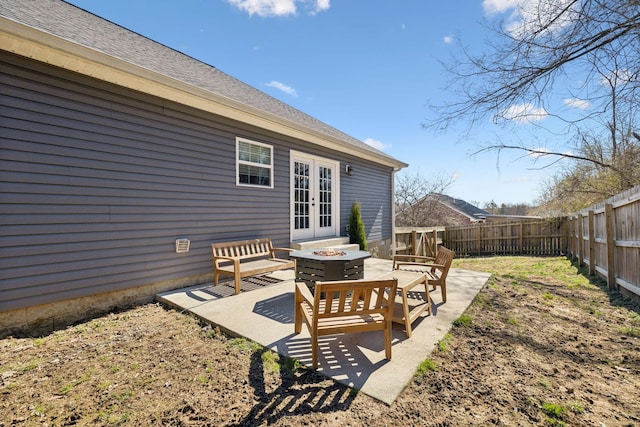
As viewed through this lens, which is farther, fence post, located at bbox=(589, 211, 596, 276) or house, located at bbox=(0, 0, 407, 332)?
fence post, located at bbox=(589, 211, 596, 276)

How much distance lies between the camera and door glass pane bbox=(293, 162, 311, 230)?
7.01m

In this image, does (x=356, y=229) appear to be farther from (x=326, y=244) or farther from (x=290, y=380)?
(x=290, y=380)

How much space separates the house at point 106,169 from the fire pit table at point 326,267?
2.02 metres

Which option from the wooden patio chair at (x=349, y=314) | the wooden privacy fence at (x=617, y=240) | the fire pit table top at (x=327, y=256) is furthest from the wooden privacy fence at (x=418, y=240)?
the wooden patio chair at (x=349, y=314)

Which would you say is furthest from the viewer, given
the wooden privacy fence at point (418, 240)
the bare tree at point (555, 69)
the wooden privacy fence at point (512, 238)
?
the wooden privacy fence at point (512, 238)

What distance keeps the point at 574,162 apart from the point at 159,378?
14.3 m

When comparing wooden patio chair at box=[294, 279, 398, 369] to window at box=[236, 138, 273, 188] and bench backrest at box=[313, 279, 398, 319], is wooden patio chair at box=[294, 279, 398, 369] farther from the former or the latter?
window at box=[236, 138, 273, 188]

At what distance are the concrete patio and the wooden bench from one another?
11.6 inches

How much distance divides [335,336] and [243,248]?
9.70 ft

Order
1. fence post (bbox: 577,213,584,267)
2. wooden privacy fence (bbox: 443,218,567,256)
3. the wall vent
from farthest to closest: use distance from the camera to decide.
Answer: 1. wooden privacy fence (bbox: 443,218,567,256)
2. fence post (bbox: 577,213,584,267)
3. the wall vent

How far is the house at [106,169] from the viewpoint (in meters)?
3.19

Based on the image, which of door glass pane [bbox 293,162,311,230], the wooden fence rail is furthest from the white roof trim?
the wooden fence rail

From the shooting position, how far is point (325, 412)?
189 centimetres

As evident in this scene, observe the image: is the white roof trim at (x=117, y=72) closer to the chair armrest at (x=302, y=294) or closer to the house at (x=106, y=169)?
the house at (x=106, y=169)
